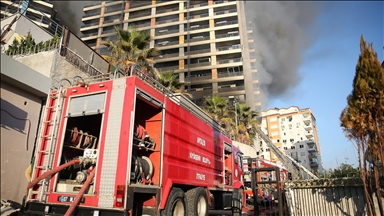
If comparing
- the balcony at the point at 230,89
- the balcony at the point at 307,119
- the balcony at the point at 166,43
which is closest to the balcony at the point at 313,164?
the balcony at the point at 307,119

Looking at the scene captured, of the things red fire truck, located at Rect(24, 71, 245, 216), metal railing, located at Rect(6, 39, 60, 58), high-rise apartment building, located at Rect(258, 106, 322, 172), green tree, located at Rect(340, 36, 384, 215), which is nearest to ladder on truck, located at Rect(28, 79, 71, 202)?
red fire truck, located at Rect(24, 71, 245, 216)

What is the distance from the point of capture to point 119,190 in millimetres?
4816

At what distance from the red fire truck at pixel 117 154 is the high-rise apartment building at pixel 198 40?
41.0 m

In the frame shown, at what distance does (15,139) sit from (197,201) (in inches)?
225

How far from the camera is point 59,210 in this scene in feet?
16.7

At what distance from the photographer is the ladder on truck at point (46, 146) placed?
Result: 5441mm

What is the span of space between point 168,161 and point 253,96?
1951 inches

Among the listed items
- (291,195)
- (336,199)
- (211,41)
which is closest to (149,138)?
(291,195)

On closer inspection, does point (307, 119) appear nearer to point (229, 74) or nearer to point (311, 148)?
point (311, 148)

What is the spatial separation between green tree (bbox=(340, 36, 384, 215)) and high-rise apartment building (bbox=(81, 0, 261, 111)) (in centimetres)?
4155

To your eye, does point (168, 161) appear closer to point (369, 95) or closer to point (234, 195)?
point (369, 95)

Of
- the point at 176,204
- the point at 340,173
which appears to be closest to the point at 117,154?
the point at 176,204

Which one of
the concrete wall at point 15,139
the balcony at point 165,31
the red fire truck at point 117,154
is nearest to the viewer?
the red fire truck at point 117,154

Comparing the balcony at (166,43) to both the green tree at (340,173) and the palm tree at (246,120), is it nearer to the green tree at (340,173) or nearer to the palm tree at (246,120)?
the palm tree at (246,120)
